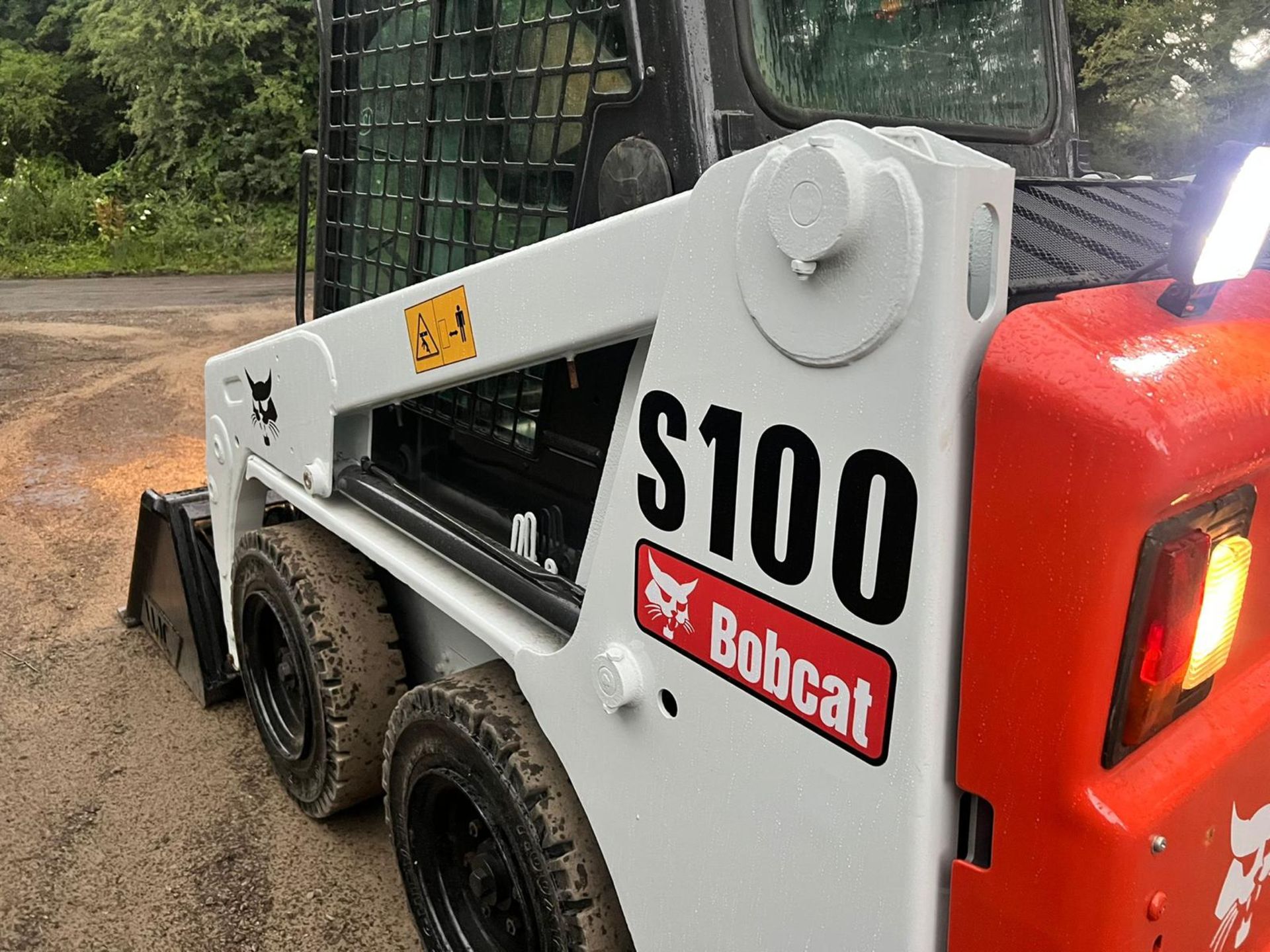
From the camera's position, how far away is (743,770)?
52.9 inches

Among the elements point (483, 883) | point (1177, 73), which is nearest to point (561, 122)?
point (483, 883)

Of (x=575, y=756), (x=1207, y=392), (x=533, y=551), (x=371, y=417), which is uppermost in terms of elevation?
(x=1207, y=392)

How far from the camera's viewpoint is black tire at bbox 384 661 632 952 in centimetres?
168

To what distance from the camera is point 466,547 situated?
2.01 m

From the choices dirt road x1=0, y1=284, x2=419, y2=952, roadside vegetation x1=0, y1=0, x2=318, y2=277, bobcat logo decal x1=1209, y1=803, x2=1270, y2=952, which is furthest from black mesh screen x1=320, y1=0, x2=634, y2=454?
roadside vegetation x1=0, y1=0, x2=318, y2=277

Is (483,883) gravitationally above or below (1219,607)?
below

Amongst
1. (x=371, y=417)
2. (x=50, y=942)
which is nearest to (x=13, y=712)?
(x=50, y=942)

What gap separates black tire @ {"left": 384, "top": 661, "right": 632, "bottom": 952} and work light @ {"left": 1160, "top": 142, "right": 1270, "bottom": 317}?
3.88 ft

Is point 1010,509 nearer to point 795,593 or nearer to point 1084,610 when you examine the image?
point 1084,610

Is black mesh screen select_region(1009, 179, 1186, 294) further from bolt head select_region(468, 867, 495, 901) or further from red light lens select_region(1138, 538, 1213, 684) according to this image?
bolt head select_region(468, 867, 495, 901)

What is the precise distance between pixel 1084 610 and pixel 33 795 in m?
2.89

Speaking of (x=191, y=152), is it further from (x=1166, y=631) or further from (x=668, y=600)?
(x=1166, y=631)

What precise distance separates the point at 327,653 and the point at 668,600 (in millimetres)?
1285

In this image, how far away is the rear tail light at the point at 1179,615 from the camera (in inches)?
41.1
